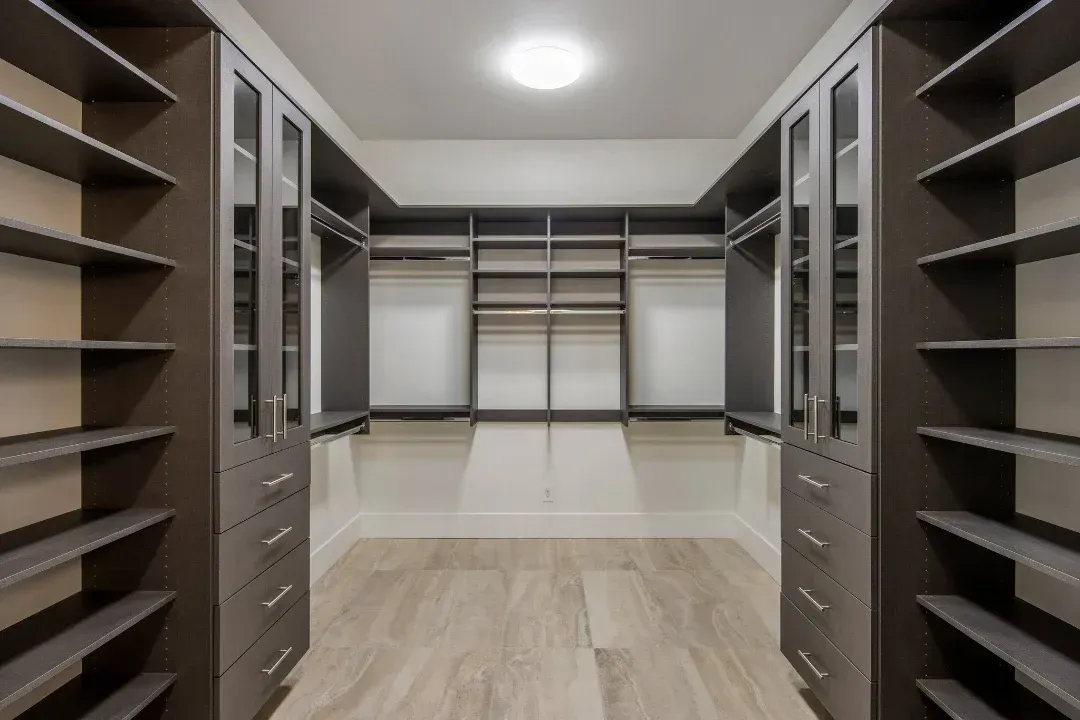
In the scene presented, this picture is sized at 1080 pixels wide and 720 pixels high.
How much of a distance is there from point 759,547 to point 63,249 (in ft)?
12.3

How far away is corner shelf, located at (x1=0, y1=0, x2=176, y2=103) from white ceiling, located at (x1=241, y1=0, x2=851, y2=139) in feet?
3.56

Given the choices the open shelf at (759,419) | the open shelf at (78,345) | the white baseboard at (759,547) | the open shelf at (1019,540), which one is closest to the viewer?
the open shelf at (78,345)

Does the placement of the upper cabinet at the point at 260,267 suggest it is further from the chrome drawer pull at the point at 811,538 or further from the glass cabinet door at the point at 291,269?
the chrome drawer pull at the point at 811,538

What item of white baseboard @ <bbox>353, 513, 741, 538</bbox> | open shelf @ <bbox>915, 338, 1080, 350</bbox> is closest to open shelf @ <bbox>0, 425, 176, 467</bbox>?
open shelf @ <bbox>915, 338, 1080, 350</bbox>

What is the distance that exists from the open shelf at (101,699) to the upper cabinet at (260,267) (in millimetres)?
672

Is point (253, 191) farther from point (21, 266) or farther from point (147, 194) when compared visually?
point (21, 266)

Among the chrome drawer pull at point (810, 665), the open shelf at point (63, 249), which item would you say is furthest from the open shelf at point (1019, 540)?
the open shelf at point (63, 249)

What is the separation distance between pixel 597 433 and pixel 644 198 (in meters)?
1.73

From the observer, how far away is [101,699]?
168cm

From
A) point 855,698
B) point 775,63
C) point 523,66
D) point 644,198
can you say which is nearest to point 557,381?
point 644,198

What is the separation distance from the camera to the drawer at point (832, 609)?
1785 millimetres

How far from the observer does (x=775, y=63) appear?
3.05m

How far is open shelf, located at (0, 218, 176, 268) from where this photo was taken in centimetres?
131

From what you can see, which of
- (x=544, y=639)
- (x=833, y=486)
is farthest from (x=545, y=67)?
(x=544, y=639)
